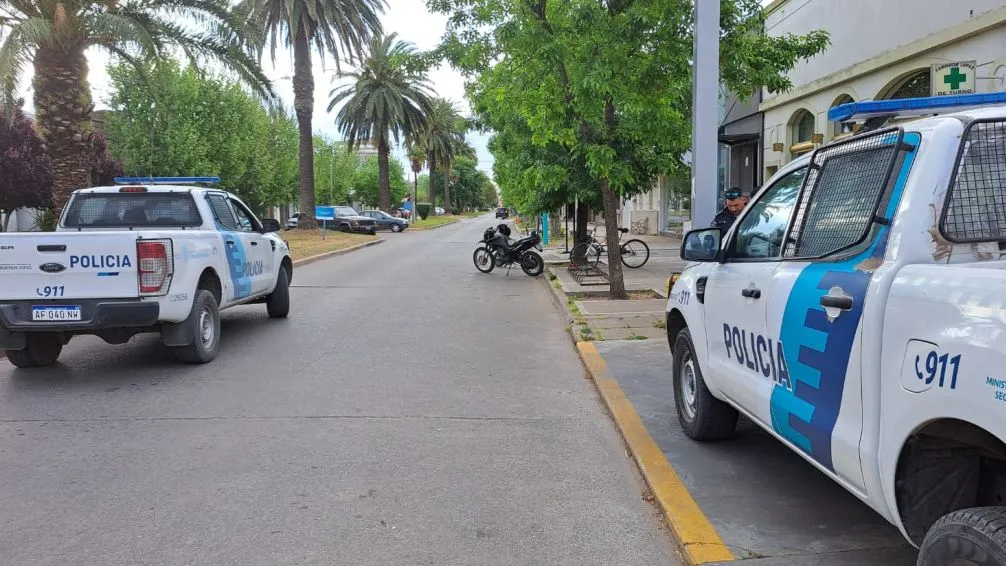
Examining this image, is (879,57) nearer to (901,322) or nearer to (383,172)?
(901,322)

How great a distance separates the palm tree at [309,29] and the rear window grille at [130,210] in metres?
18.4

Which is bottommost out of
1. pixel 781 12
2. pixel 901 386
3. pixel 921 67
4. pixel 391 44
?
pixel 901 386

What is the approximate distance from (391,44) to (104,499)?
42361 millimetres

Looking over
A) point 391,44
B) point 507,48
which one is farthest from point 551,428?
point 391,44

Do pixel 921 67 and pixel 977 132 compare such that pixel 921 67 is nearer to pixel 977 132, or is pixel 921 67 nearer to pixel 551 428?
pixel 551 428

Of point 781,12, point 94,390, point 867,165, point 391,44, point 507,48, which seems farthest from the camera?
point 391,44

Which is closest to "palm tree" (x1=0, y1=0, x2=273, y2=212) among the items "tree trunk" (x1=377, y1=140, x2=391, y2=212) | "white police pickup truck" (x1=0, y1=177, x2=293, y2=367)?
"white police pickup truck" (x1=0, y1=177, x2=293, y2=367)

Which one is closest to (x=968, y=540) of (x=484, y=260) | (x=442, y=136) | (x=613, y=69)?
(x=613, y=69)

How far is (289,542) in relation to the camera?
12.5 feet

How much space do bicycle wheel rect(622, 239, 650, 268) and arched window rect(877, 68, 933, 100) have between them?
6.07 m

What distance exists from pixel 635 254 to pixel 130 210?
12.3m

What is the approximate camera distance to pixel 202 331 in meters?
7.95

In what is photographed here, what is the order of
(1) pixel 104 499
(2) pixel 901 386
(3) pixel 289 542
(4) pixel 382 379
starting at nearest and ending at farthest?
(2) pixel 901 386 → (3) pixel 289 542 → (1) pixel 104 499 → (4) pixel 382 379

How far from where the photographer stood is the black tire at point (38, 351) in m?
7.71
